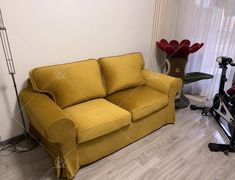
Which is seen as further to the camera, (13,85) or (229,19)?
(229,19)

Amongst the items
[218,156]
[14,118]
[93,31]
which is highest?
A: [93,31]

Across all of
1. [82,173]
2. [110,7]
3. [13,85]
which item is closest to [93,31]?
[110,7]

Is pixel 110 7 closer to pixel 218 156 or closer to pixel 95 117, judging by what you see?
pixel 95 117

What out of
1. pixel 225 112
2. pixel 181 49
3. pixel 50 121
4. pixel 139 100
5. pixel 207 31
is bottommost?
pixel 225 112

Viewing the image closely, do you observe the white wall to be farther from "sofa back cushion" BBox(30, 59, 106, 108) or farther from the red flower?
→ the red flower

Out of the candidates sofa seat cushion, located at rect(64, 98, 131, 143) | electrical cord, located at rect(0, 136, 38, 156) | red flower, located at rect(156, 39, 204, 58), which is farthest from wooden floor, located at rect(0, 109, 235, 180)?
red flower, located at rect(156, 39, 204, 58)

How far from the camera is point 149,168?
5.99ft

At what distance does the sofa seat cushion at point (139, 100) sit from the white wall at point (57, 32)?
2.10 ft

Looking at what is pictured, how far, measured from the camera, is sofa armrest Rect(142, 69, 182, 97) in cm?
236

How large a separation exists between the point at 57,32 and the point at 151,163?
1.67m

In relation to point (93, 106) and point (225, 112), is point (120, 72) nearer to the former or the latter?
point (93, 106)

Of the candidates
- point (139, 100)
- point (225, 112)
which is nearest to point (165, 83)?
point (139, 100)

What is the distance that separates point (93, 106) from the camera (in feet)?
6.54

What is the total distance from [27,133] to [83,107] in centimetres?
73
